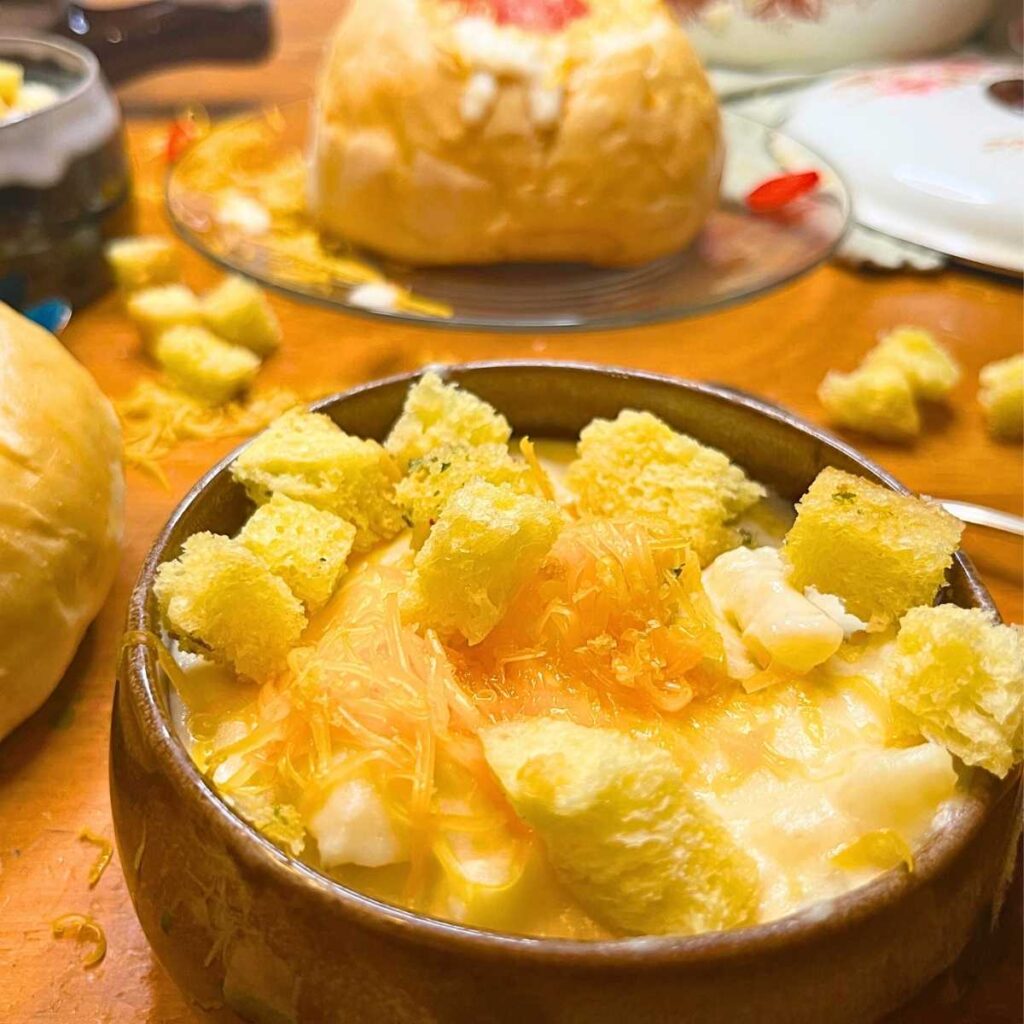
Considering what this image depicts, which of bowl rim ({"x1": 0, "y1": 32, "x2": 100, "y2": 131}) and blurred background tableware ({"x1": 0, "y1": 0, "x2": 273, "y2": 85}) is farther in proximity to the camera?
blurred background tableware ({"x1": 0, "y1": 0, "x2": 273, "y2": 85})

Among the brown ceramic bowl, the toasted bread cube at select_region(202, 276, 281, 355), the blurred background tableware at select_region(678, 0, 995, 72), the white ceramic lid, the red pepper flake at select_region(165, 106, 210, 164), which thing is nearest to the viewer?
the brown ceramic bowl

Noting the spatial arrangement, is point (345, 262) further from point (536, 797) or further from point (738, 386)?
point (536, 797)

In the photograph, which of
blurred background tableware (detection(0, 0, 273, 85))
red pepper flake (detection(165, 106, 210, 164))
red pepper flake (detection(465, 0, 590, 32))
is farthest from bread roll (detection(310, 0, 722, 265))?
blurred background tableware (detection(0, 0, 273, 85))

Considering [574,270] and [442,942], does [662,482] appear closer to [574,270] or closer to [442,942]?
[442,942]

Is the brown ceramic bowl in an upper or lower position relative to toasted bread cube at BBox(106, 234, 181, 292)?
upper

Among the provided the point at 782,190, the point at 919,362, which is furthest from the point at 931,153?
the point at 919,362

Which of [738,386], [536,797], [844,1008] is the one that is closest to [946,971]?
[844,1008]

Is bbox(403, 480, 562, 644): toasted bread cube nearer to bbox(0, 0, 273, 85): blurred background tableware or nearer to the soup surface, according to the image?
the soup surface

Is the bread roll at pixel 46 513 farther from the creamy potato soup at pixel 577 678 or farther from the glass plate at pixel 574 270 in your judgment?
the glass plate at pixel 574 270
